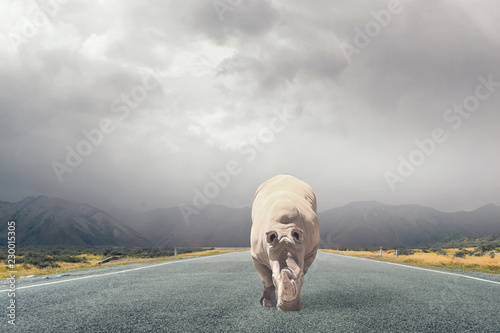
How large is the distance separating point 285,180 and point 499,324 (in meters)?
4.75

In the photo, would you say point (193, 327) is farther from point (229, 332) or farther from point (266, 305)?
point (266, 305)

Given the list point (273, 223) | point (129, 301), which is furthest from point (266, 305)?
point (129, 301)

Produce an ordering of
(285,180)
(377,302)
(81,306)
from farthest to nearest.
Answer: (285,180)
(377,302)
(81,306)

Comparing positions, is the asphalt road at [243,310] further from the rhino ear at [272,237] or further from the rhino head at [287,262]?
the rhino ear at [272,237]

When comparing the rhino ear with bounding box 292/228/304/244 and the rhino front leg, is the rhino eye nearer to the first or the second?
the rhino ear with bounding box 292/228/304/244

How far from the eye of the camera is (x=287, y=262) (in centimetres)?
395

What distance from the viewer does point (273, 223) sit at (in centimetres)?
454

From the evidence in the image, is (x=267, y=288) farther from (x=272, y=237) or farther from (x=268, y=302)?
(x=272, y=237)

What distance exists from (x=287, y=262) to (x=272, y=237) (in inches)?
15.6

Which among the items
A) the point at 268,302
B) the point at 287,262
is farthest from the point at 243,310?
the point at 287,262

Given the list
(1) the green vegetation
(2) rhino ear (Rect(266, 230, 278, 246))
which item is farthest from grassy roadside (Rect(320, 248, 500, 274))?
(2) rhino ear (Rect(266, 230, 278, 246))

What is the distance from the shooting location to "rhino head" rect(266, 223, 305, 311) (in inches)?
141

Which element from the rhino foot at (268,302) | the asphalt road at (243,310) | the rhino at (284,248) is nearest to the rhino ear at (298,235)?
the rhino at (284,248)

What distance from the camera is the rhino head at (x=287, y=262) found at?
141 inches
